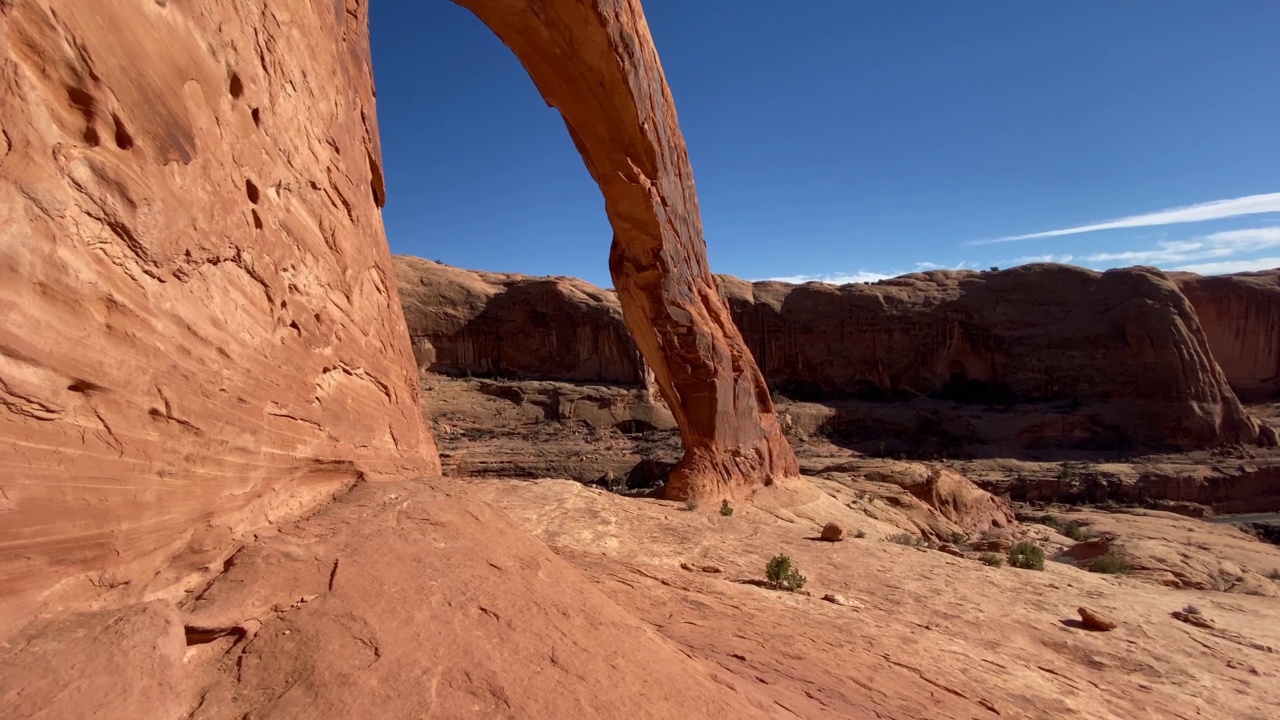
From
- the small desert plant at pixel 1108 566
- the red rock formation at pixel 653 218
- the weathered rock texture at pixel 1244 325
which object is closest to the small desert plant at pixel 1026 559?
the small desert plant at pixel 1108 566

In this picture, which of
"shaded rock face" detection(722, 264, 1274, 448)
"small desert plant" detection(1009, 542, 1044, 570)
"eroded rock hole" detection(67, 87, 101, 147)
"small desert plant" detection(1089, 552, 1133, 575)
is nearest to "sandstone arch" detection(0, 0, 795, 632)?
"eroded rock hole" detection(67, 87, 101, 147)

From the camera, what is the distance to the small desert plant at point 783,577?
640cm

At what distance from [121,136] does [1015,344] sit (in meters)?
36.9

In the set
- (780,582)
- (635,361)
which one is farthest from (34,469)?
(635,361)

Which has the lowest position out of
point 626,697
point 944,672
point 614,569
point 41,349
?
point 944,672

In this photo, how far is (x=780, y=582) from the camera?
254 inches

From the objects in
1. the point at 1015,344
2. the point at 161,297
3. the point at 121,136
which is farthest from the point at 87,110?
the point at 1015,344

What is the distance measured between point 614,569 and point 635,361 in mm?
25938

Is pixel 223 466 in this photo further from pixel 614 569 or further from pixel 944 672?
pixel 944 672

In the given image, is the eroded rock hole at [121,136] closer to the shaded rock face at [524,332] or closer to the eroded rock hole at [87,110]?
the eroded rock hole at [87,110]

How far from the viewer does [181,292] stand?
103 inches

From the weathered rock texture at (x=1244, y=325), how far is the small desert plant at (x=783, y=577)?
42715 mm

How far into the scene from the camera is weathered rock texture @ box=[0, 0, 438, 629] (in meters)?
2.01

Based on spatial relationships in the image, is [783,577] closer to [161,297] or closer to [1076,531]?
[161,297]
